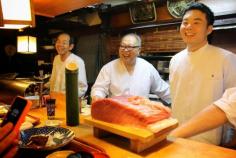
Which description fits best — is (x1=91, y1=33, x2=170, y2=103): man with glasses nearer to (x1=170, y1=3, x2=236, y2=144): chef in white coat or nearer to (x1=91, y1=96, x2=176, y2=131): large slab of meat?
(x1=170, y1=3, x2=236, y2=144): chef in white coat

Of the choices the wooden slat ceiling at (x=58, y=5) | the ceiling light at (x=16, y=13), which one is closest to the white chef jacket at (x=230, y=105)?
the ceiling light at (x=16, y=13)

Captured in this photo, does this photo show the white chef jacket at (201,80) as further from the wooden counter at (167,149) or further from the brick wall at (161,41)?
the brick wall at (161,41)

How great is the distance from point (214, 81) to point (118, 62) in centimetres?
158

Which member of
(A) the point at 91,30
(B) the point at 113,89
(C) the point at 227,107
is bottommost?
(B) the point at 113,89

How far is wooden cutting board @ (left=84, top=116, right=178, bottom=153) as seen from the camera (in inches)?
47.7

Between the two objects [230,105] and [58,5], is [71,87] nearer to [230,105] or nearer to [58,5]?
[230,105]

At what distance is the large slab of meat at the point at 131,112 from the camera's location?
132cm

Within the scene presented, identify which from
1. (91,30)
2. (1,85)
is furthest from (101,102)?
(91,30)

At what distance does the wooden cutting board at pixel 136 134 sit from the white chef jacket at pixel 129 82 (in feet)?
6.78

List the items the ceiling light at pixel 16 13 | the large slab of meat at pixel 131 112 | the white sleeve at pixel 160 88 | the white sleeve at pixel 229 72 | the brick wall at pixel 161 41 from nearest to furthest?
the large slab of meat at pixel 131 112, the ceiling light at pixel 16 13, the white sleeve at pixel 229 72, the white sleeve at pixel 160 88, the brick wall at pixel 161 41

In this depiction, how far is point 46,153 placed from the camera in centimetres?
123

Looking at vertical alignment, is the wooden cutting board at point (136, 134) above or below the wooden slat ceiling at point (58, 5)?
below

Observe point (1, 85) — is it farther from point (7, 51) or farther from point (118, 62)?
point (7, 51)

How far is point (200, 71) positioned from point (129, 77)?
4.07ft
